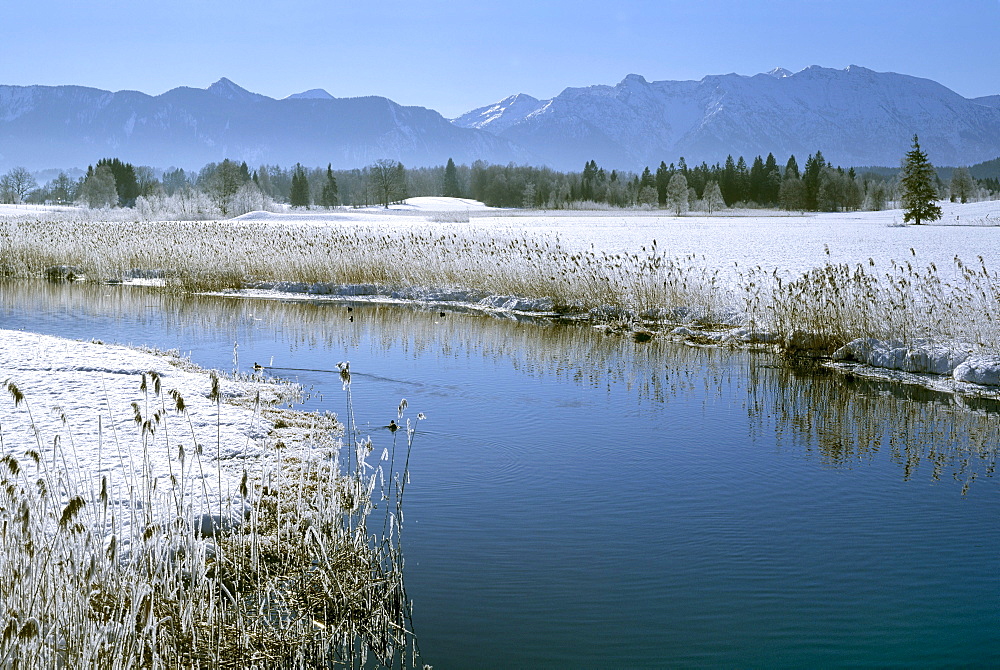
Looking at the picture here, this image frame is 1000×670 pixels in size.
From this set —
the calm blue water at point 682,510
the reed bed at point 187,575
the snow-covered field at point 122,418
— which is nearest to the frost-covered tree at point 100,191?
the calm blue water at point 682,510

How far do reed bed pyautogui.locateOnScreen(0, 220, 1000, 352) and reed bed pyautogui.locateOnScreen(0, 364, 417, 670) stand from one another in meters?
11.2

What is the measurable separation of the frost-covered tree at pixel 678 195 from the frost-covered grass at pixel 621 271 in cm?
5887

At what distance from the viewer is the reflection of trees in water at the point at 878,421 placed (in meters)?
9.84

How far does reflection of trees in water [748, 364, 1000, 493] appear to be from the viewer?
984 cm

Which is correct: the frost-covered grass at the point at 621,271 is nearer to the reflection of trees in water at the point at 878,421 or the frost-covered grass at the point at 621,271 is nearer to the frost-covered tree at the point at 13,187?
the reflection of trees in water at the point at 878,421

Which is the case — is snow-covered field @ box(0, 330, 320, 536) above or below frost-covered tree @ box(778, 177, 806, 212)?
below

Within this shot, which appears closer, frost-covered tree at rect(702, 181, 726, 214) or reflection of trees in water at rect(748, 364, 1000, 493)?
reflection of trees in water at rect(748, 364, 1000, 493)

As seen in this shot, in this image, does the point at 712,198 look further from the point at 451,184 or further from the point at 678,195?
the point at 451,184

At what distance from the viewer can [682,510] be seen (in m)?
8.05

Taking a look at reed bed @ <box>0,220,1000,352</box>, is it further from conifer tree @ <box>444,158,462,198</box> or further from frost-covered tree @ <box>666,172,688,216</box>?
conifer tree @ <box>444,158,462,198</box>

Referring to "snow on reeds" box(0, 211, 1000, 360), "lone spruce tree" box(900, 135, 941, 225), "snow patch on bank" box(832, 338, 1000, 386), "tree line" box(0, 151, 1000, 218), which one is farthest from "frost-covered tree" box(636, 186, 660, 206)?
"snow patch on bank" box(832, 338, 1000, 386)

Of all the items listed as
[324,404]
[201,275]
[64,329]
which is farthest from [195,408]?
[201,275]

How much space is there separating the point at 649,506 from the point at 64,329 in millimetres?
14291

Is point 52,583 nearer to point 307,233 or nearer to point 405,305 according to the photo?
point 405,305
